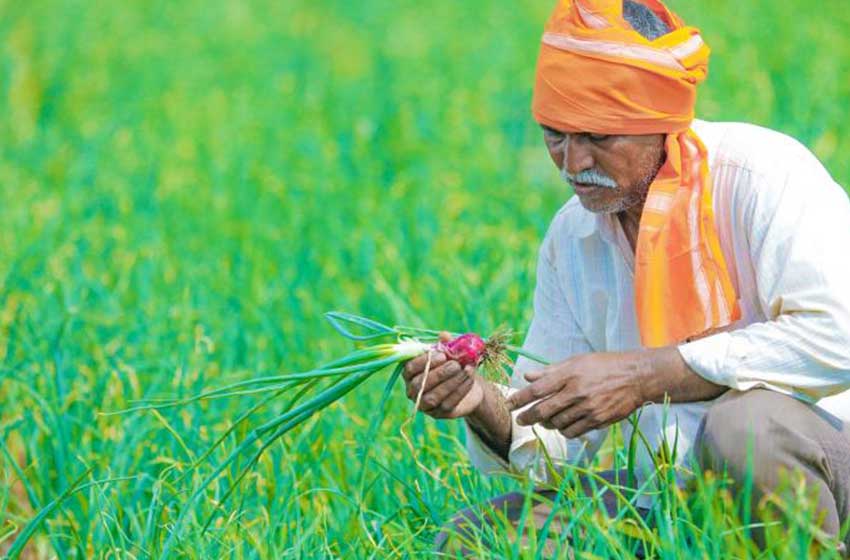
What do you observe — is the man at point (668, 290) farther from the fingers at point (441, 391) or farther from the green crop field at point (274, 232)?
the green crop field at point (274, 232)

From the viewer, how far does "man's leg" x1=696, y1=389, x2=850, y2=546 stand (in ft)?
8.95

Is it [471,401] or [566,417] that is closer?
[566,417]

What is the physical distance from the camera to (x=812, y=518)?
2.72 m

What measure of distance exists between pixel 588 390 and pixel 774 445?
1.01ft

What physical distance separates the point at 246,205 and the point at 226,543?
2.75 m

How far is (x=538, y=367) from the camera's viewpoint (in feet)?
10.3

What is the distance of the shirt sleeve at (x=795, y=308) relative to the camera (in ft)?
9.09

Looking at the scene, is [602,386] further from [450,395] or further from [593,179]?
[593,179]

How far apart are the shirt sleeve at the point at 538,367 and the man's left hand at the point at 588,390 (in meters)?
0.26

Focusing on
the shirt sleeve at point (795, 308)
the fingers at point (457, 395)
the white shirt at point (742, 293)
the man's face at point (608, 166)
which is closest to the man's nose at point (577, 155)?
the man's face at point (608, 166)

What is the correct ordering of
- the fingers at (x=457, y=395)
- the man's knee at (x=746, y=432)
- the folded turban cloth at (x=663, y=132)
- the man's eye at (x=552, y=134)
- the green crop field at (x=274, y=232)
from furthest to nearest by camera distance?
1. the green crop field at (x=274, y=232)
2. the man's eye at (x=552, y=134)
3. the folded turban cloth at (x=663, y=132)
4. the fingers at (x=457, y=395)
5. the man's knee at (x=746, y=432)

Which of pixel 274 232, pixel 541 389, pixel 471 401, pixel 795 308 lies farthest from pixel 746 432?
pixel 274 232

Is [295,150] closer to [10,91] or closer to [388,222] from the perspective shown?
[388,222]

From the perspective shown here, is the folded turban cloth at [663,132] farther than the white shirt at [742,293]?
Yes
